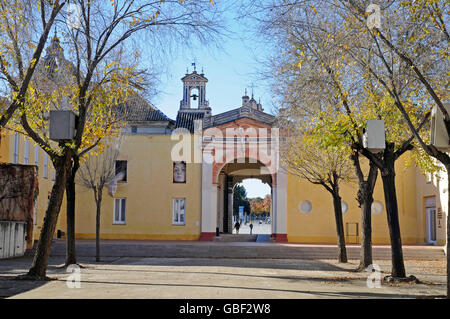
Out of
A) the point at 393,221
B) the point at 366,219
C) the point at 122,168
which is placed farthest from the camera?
the point at 122,168

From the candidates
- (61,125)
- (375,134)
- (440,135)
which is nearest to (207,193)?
(61,125)

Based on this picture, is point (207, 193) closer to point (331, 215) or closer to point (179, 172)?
point (179, 172)

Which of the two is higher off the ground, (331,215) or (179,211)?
(179,211)

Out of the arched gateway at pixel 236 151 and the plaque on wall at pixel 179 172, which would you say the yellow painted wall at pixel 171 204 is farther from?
the arched gateway at pixel 236 151

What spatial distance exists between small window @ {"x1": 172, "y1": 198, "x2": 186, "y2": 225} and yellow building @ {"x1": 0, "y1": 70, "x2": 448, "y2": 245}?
23 millimetres

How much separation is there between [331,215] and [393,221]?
1713 cm

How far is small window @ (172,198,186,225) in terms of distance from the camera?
98.7ft

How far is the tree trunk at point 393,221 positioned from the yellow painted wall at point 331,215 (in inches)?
663

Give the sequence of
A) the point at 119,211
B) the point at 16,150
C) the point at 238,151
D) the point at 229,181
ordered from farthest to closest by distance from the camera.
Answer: the point at 229,181 → the point at 119,211 → the point at 238,151 → the point at 16,150

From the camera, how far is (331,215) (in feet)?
96.4

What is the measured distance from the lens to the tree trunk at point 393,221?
40.6 feet

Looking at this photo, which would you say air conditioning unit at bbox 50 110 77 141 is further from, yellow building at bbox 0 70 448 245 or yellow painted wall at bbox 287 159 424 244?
yellow painted wall at bbox 287 159 424 244

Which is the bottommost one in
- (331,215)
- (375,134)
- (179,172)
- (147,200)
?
(331,215)

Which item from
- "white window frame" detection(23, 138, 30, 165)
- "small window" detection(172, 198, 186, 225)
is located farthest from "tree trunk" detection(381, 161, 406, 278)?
"white window frame" detection(23, 138, 30, 165)
